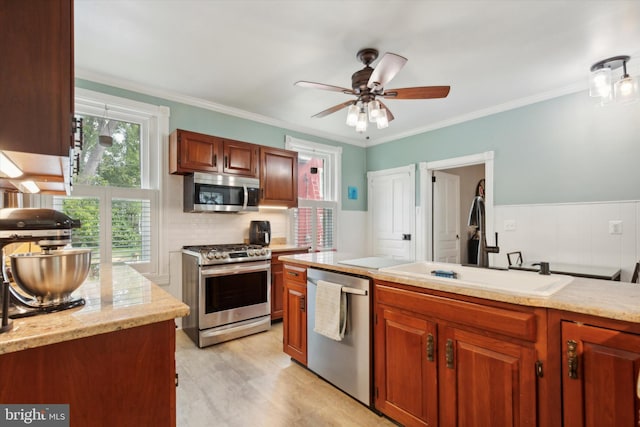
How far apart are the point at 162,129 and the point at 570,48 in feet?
13.0

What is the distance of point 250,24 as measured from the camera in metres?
2.20

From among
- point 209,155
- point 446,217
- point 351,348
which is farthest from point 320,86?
point 446,217

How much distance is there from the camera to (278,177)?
3.91 meters

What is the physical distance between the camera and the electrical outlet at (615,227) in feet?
9.48

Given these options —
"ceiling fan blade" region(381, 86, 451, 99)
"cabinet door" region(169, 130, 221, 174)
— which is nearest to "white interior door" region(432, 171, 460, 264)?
"ceiling fan blade" region(381, 86, 451, 99)

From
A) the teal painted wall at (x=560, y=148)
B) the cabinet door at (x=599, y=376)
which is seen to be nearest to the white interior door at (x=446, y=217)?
the teal painted wall at (x=560, y=148)

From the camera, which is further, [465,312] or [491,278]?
[491,278]

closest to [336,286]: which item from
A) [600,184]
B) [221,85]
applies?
[221,85]

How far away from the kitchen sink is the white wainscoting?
1915 millimetres

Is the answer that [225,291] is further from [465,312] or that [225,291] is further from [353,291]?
[465,312]

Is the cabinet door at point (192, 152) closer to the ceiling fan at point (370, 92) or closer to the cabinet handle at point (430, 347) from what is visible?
the ceiling fan at point (370, 92)

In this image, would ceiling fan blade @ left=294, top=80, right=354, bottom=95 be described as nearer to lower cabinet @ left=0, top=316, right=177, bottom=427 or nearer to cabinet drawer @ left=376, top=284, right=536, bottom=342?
cabinet drawer @ left=376, top=284, right=536, bottom=342

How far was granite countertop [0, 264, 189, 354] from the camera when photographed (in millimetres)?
810

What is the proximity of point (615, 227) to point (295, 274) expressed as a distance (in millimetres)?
3110
